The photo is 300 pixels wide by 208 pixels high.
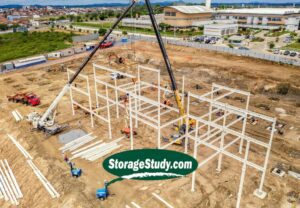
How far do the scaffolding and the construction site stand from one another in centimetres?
13

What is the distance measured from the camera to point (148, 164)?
1169 cm

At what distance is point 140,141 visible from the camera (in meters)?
27.8

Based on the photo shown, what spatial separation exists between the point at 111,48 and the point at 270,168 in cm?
5716

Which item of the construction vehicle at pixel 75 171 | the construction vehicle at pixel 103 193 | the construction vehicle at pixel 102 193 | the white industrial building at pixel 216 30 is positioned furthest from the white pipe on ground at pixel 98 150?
the white industrial building at pixel 216 30

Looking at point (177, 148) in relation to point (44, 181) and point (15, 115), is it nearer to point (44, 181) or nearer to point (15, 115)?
point (44, 181)

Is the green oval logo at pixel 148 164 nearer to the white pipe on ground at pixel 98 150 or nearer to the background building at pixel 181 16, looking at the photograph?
the white pipe on ground at pixel 98 150

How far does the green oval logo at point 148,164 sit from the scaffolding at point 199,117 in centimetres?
563

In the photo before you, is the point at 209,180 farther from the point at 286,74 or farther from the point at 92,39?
the point at 92,39

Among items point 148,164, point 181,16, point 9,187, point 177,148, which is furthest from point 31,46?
point 148,164

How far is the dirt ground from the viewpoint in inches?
784

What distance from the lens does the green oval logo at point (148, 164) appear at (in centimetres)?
1158

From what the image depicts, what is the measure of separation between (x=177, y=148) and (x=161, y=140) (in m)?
2.29

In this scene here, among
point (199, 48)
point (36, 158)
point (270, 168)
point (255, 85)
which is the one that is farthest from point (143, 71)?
point (270, 168)

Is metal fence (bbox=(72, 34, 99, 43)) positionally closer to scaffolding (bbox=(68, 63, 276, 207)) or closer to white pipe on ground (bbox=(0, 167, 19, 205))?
scaffolding (bbox=(68, 63, 276, 207))
